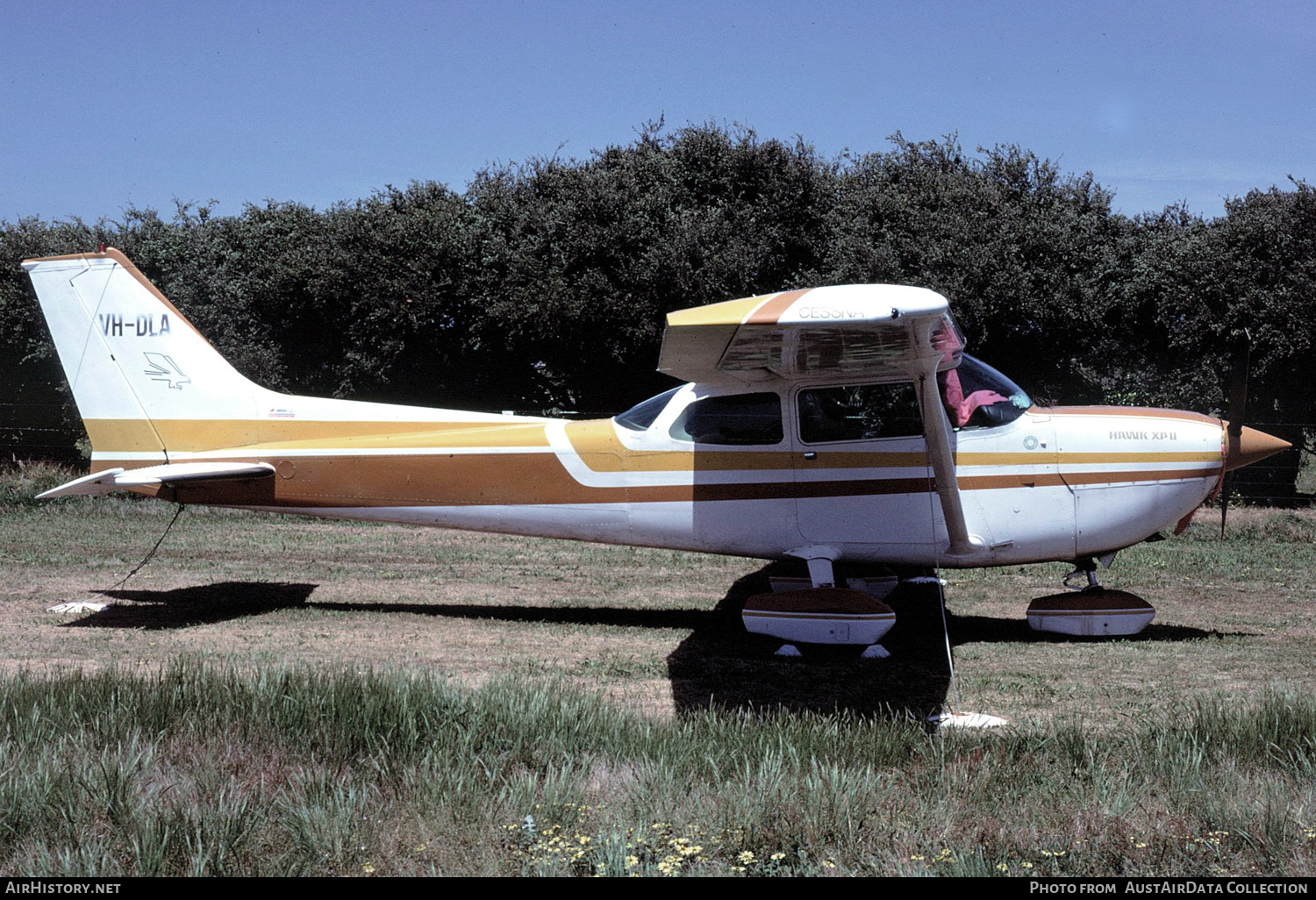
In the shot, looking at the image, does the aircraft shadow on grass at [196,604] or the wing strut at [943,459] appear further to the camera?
the aircraft shadow on grass at [196,604]

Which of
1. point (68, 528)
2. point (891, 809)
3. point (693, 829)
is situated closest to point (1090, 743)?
point (891, 809)

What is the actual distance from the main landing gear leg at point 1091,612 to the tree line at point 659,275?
11.9m

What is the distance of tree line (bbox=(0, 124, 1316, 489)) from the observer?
2100cm

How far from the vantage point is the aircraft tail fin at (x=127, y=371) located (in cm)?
981

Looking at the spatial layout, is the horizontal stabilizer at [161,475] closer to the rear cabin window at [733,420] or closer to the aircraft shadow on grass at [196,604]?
the aircraft shadow on grass at [196,604]

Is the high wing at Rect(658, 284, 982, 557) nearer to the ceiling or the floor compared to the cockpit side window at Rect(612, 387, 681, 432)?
nearer to the ceiling

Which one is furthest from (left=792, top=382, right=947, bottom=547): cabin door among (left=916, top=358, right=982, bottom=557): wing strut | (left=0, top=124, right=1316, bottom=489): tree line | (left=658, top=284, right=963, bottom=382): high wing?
(left=0, top=124, right=1316, bottom=489): tree line

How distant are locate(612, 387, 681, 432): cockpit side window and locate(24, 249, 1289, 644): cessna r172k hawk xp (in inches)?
0.8

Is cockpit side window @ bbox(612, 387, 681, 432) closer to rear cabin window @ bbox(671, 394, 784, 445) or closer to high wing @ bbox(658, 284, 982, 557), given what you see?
Answer: rear cabin window @ bbox(671, 394, 784, 445)

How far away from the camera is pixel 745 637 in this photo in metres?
9.12

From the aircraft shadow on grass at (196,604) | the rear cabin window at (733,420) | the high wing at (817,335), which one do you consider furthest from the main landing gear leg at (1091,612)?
the aircraft shadow on grass at (196,604)

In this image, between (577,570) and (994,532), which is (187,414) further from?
(994,532)
